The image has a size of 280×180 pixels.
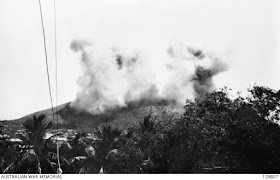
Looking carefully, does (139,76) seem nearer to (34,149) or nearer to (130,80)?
(130,80)

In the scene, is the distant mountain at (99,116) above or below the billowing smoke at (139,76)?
below

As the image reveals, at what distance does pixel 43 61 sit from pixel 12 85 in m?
0.42

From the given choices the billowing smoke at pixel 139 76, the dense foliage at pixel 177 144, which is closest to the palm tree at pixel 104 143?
the dense foliage at pixel 177 144

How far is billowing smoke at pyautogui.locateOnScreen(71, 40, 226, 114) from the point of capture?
4.37 meters

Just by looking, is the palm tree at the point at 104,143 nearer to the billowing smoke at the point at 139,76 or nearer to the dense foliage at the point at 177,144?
the dense foliage at the point at 177,144

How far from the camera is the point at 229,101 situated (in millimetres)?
4461

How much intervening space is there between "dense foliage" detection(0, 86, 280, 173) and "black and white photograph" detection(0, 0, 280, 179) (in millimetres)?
11

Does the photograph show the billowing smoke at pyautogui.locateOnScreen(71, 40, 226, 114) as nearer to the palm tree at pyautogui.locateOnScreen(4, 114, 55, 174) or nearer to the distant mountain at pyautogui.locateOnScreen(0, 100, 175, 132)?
the distant mountain at pyautogui.locateOnScreen(0, 100, 175, 132)

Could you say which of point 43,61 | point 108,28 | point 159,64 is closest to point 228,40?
point 159,64

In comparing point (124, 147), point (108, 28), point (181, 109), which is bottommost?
point (124, 147)

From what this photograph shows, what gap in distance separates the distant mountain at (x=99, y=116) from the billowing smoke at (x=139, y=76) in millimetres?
55

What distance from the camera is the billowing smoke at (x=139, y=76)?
14.3 feet

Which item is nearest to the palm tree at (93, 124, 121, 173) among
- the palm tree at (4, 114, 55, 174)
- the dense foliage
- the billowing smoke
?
the dense foliage

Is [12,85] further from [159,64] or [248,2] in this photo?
[248,2]
